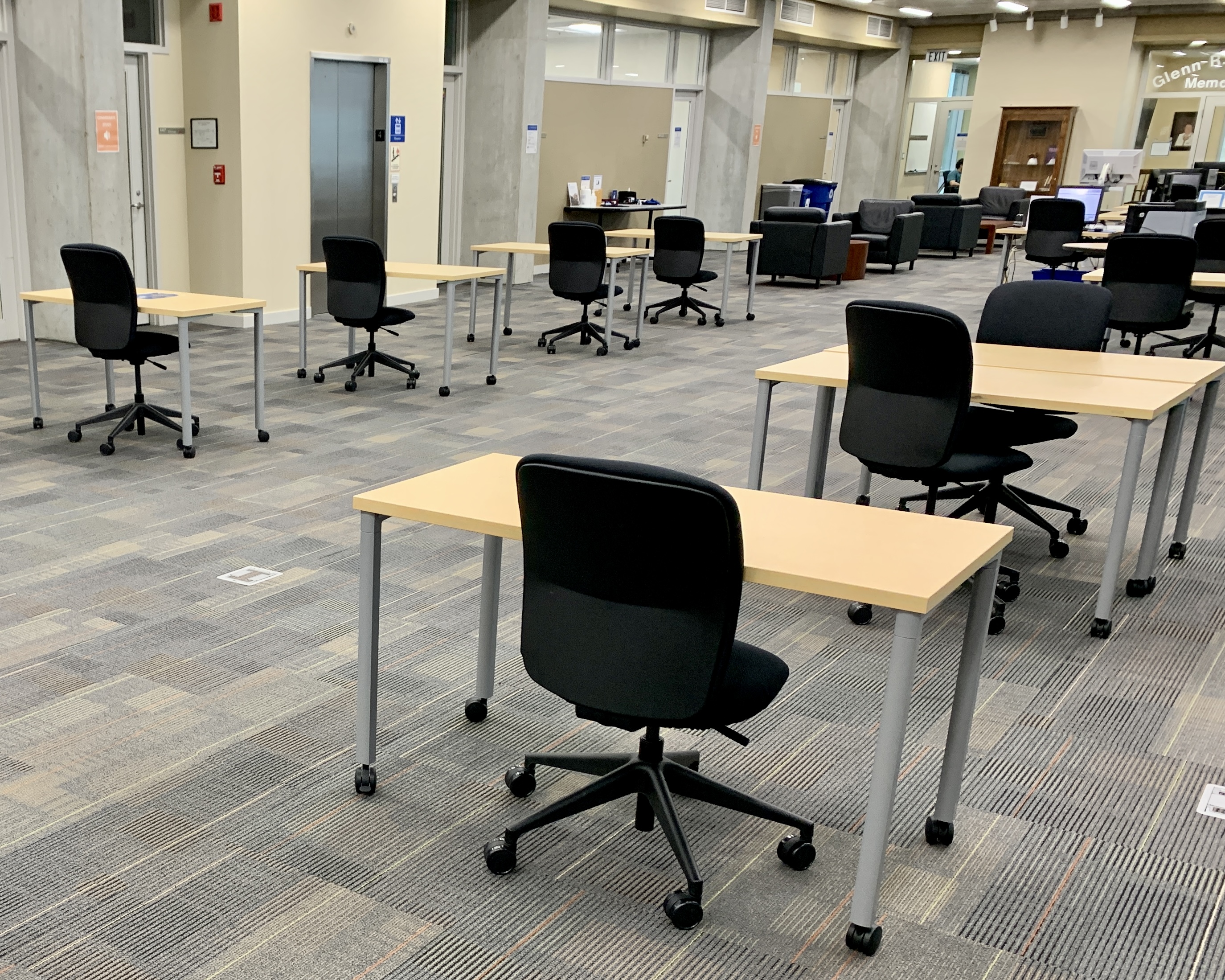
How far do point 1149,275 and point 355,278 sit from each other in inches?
188

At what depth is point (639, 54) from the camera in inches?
587

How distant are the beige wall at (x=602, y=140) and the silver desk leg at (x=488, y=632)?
10.3 meters

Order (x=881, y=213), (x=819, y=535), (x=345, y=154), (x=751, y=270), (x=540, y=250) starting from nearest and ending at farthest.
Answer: (x=819, y=535) → (x=540, y=250) → (x=345, y=154) → (x=751, y=270) → (x=881, y=213)

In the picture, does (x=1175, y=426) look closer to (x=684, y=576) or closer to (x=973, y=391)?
(x=973, y=391)

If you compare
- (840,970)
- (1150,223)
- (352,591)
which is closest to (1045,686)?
(840,970)

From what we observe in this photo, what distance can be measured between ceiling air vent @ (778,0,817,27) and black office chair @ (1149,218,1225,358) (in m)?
9.34

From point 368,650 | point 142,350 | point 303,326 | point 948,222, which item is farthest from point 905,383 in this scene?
point 948,222

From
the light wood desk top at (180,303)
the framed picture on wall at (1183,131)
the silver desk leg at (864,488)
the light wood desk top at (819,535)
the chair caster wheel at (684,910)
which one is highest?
the framed picture on wall at (1183,131)

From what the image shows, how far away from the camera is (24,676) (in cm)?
326

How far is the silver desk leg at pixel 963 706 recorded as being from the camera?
7.98 feet

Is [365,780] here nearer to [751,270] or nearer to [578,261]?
[578,261]

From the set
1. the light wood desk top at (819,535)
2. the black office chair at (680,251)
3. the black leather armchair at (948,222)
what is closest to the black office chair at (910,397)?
the light wood desk top at (819,535)

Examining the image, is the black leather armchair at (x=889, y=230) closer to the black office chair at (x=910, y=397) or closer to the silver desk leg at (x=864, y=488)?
the silver desk leg at (x=864, y=488)

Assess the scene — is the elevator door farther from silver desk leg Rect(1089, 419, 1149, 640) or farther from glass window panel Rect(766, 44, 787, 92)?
glass window panel Rect(766, 44, 787, 92)
